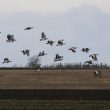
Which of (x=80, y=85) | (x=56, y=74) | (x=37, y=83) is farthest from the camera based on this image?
(x=56, y=74)
